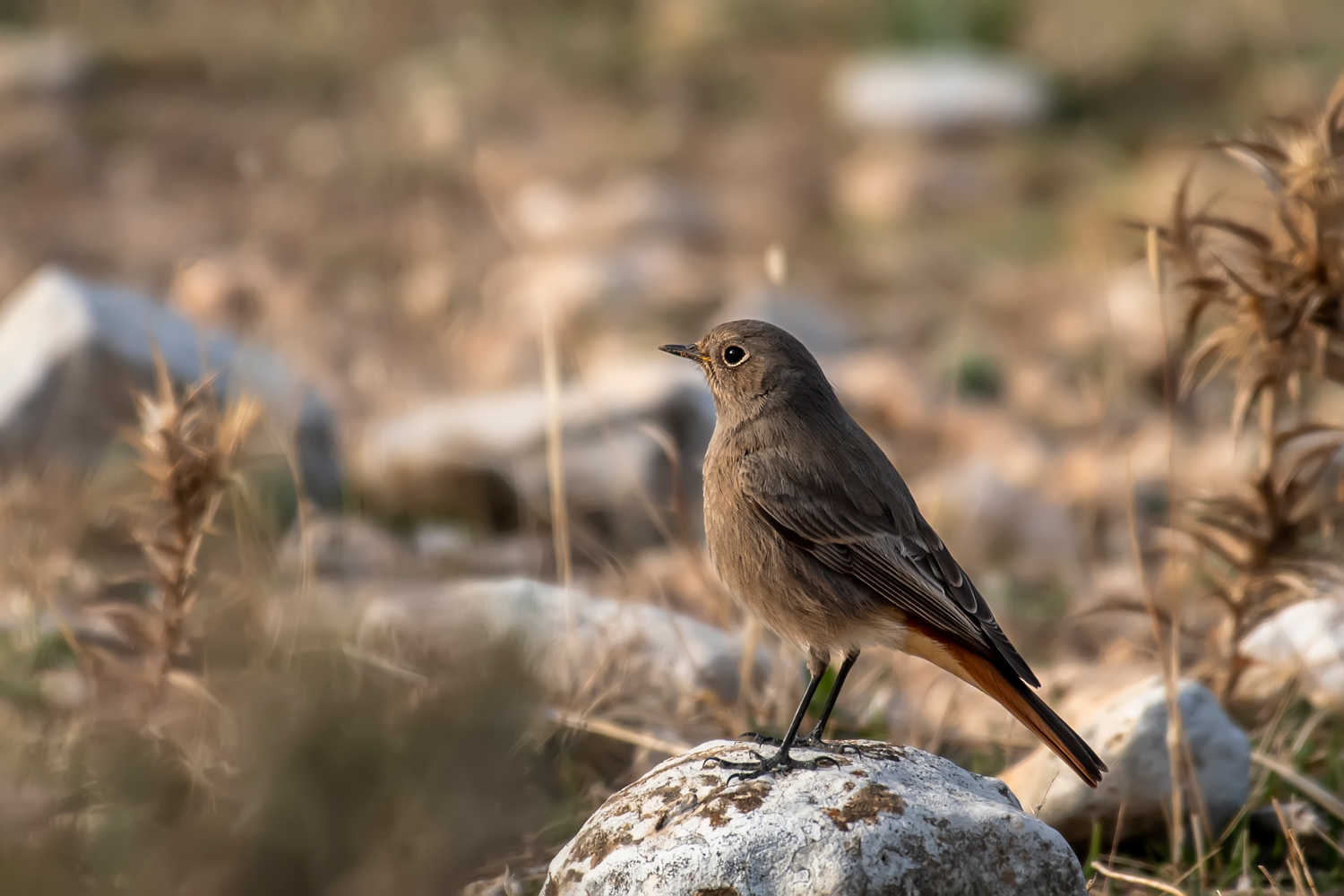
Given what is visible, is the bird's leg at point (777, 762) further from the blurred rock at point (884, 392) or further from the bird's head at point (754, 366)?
the blurred rock at point (884, 392)

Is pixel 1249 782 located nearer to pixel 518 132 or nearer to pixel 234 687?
pixel 234 687

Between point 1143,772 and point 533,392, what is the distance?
446 centimetres

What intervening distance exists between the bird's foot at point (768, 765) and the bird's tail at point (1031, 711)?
498 millimetres

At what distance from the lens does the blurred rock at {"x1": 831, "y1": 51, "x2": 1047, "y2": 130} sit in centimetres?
1464

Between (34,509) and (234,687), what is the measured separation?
165 inches

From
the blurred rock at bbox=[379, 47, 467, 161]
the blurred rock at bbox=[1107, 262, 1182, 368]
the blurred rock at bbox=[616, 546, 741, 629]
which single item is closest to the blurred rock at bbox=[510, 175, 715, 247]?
the blurred rock at bbox=[379, 47, 467, 161]

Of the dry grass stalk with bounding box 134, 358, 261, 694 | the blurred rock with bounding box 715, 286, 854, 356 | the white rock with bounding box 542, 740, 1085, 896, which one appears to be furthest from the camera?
the blurred rock with bounding box 715, 286, 854, 356

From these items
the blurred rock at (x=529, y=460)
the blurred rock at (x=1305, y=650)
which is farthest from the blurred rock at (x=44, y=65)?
the blurred rock at (x=1305, y=650)

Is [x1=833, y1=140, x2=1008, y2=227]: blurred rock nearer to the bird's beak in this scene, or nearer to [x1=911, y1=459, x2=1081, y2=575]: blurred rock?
[x1=911, y1=459, x2=1081, y2=575]: blurred rock

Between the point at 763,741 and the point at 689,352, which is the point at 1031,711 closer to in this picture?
the point at 763,741

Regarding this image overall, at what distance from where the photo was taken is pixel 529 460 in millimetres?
7332

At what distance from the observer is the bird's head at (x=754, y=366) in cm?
400

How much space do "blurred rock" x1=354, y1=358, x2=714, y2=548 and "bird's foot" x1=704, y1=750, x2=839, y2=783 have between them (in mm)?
3757

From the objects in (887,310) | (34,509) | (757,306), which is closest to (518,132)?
(887,310)
